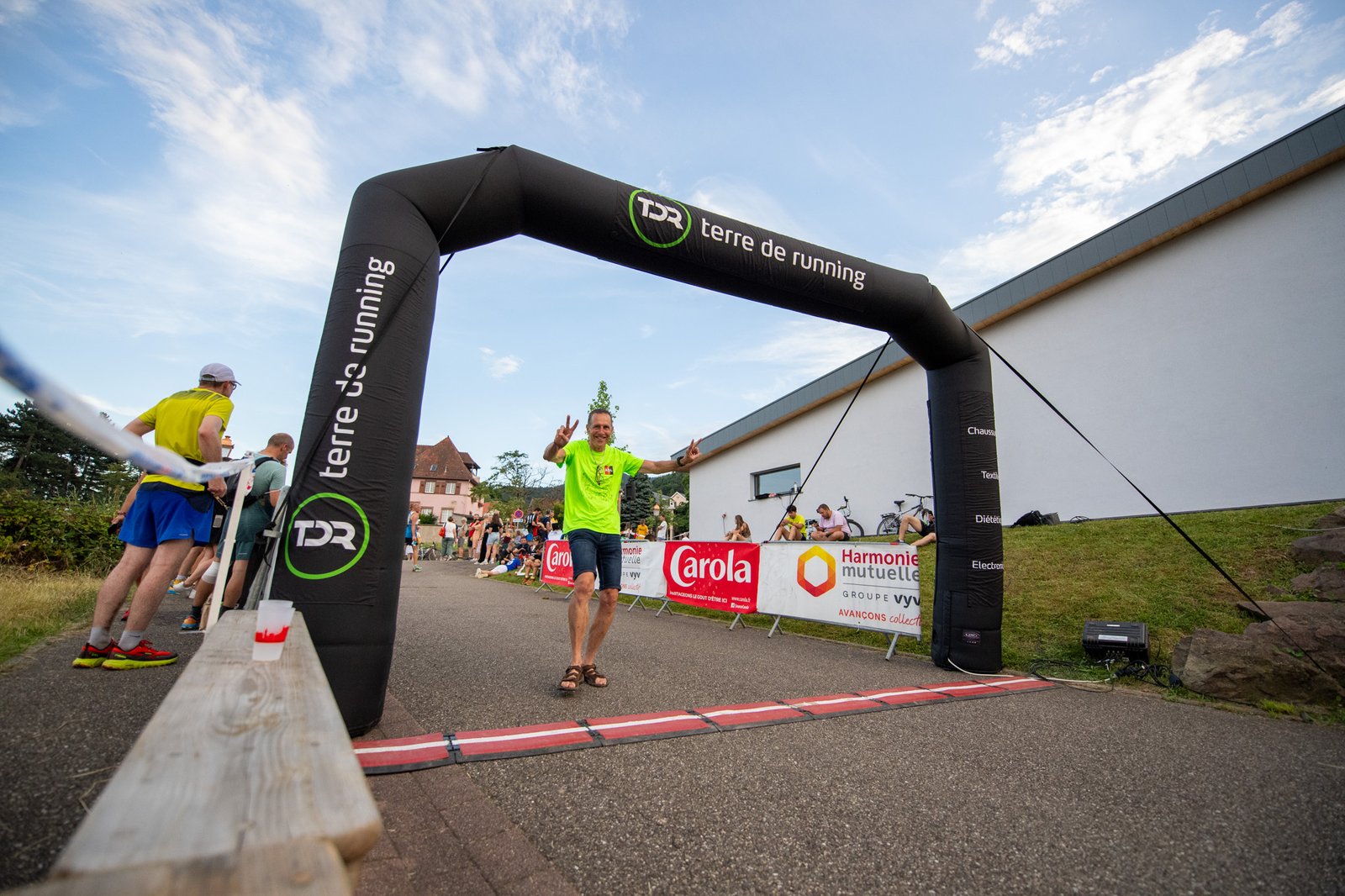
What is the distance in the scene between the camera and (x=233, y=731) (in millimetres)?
1130

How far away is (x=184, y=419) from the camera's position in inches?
154

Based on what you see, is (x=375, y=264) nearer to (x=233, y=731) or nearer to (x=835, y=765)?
(x=233, y=731)

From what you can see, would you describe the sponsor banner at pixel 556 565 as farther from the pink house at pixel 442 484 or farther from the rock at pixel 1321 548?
the pink house at pixel 442 484

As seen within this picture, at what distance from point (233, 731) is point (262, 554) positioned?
8.14 feet

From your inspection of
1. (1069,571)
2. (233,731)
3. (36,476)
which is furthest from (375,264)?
(36,476)

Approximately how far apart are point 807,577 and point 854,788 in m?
5.21

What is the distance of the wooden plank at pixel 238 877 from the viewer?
0.61m

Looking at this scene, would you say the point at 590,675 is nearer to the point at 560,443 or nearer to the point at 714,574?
the point at 560,443

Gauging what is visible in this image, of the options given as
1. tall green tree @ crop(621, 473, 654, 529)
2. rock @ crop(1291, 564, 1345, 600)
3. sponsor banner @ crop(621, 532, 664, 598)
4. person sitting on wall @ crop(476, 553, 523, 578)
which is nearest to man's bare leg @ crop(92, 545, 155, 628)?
sponsor banner @ crop(621, 532, 664, 598)

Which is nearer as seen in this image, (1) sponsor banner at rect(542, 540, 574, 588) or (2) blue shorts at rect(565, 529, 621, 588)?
(2) blue shorts at rect(565, 529, 621, 588)

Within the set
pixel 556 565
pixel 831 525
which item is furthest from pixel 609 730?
pixel 556 565

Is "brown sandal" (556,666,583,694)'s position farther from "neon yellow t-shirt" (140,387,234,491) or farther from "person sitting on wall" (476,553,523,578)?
"person sitting on wall" (476,553,523,578)

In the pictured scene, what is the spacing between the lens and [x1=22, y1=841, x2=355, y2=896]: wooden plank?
61 centimetres

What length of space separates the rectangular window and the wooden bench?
1990 centimetres
